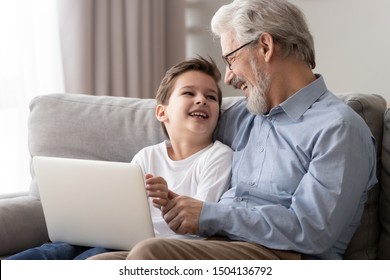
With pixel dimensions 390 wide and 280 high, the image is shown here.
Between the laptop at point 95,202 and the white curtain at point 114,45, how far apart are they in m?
1.54

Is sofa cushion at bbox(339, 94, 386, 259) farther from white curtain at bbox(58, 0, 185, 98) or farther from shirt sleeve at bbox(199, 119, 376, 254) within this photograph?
white curtain at bbox(58, 0, 185, 98)

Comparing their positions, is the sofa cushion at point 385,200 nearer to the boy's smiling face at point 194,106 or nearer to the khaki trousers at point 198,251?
the khaki trousers at point 198,251

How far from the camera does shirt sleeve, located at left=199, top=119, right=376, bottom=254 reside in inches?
62.5

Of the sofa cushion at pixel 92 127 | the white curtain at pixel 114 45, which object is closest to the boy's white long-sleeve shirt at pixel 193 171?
the sofa cushion at pixel 92 127

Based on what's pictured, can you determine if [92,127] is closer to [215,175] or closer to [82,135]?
[82,135]

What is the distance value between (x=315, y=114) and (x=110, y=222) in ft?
1.99

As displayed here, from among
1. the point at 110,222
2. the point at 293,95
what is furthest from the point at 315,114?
the point at 110,222

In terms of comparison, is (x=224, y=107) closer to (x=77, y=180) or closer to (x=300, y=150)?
(x=300, y=150)

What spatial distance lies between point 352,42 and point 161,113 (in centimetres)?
139

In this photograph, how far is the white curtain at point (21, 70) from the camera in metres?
3.01

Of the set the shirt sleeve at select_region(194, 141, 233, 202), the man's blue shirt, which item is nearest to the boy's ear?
the shirt sleeve at select_region(194, 141, 233, 202)

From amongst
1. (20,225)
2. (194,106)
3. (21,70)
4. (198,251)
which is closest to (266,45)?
(194,106)

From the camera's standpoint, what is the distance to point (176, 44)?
3715mm

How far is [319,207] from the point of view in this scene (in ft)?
5.20
